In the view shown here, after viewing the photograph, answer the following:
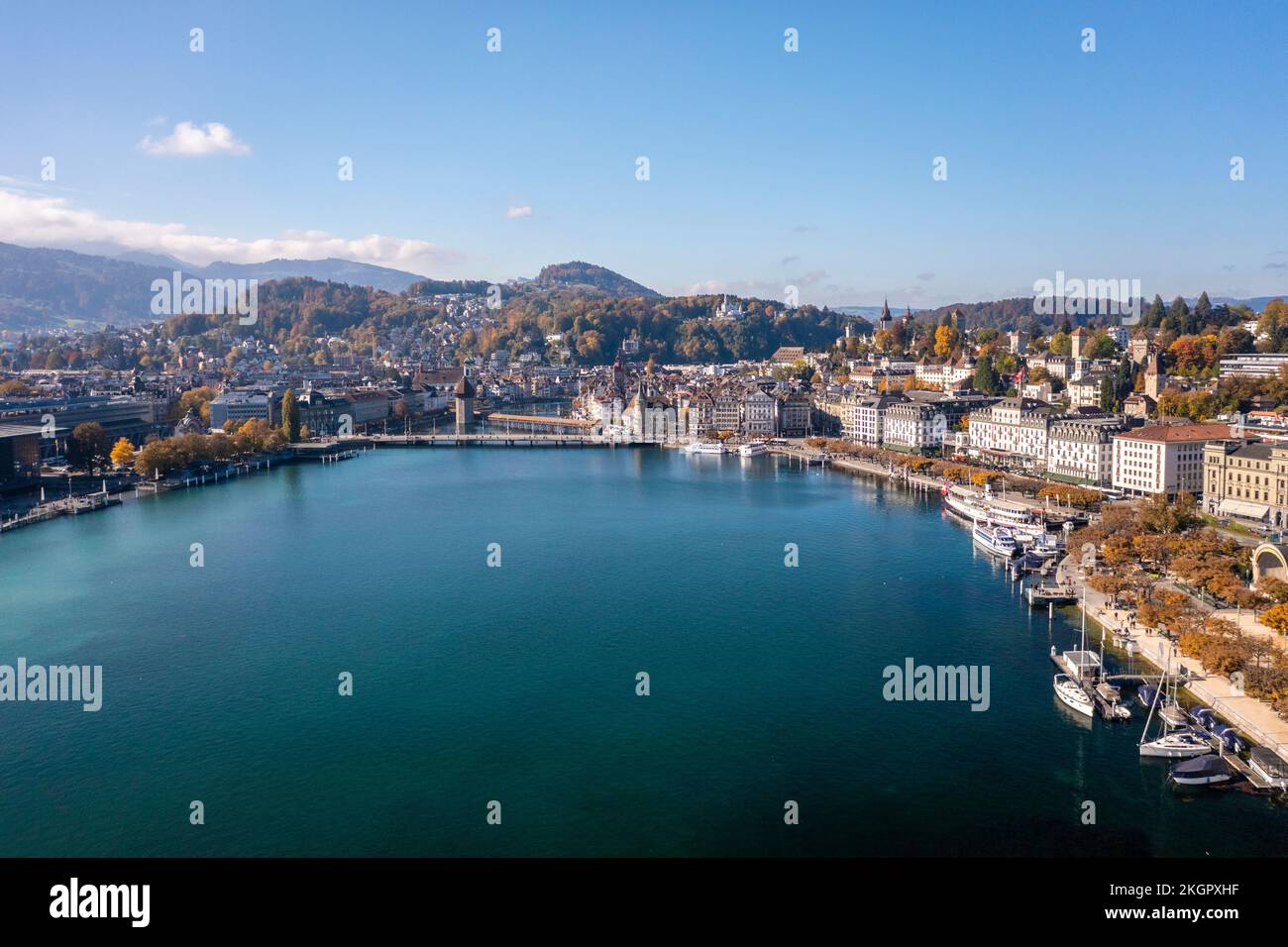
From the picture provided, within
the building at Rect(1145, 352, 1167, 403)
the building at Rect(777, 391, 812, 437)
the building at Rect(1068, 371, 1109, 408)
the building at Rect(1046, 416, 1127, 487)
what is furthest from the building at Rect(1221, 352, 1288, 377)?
the building at Rect(777, 391, 812, 437)

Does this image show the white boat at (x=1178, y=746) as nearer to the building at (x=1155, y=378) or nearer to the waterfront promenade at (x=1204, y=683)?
the waterfront promenade at (x=1204, y=683)

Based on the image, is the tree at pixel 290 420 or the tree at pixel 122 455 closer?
the tree at pixel 122 455

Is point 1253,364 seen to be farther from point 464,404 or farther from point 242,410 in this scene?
point 242,410

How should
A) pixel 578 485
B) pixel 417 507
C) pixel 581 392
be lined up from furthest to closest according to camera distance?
pixel 581 392
pixel 578 485
pixel 417 507

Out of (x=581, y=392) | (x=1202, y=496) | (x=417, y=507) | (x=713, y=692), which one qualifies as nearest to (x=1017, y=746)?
(x=713, y=692)

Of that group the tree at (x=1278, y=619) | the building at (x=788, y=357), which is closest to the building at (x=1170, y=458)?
the tree at (x=1278, y=619)
